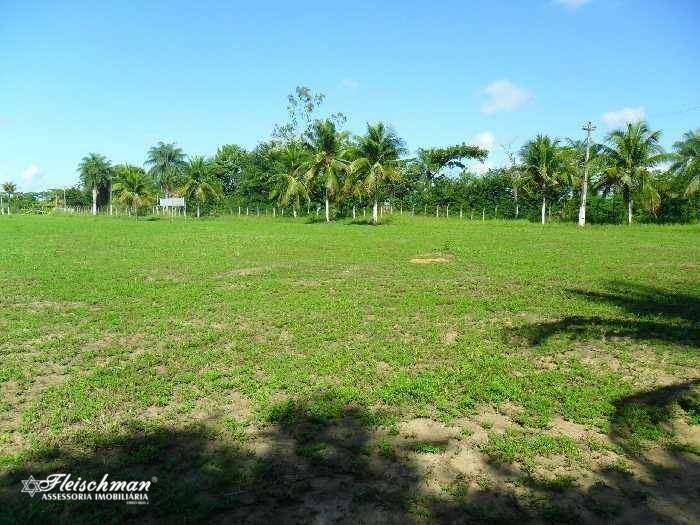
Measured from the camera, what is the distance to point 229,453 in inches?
171

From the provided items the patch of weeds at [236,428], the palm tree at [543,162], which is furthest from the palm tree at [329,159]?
the patch of weeds at [236,428]

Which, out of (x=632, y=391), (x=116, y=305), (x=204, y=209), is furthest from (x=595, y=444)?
(x=204, y=209)

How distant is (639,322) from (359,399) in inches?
212

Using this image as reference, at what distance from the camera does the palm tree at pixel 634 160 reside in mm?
34812

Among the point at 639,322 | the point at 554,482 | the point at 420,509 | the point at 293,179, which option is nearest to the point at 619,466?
the point at 554,482

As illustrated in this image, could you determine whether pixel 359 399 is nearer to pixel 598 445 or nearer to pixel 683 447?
pixel 598 445

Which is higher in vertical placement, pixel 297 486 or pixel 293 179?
pixel 293 179

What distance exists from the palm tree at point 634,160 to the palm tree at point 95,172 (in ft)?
221

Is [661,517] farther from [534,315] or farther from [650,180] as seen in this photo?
[650,180]

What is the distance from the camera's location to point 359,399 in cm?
540

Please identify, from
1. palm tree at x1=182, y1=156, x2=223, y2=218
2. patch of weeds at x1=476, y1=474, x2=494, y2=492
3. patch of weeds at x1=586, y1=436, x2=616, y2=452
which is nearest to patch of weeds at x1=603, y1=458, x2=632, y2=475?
patch of weeds at x1=586, y1=436, x2=616, y2=452

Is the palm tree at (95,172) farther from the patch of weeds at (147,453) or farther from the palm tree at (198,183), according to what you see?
the patch of weeds at (147,453)

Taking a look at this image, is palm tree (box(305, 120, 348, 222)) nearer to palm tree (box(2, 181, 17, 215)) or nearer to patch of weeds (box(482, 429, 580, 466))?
patch of weeds (box(482, 429, 580, 466))

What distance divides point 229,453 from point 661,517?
10.7 feet
